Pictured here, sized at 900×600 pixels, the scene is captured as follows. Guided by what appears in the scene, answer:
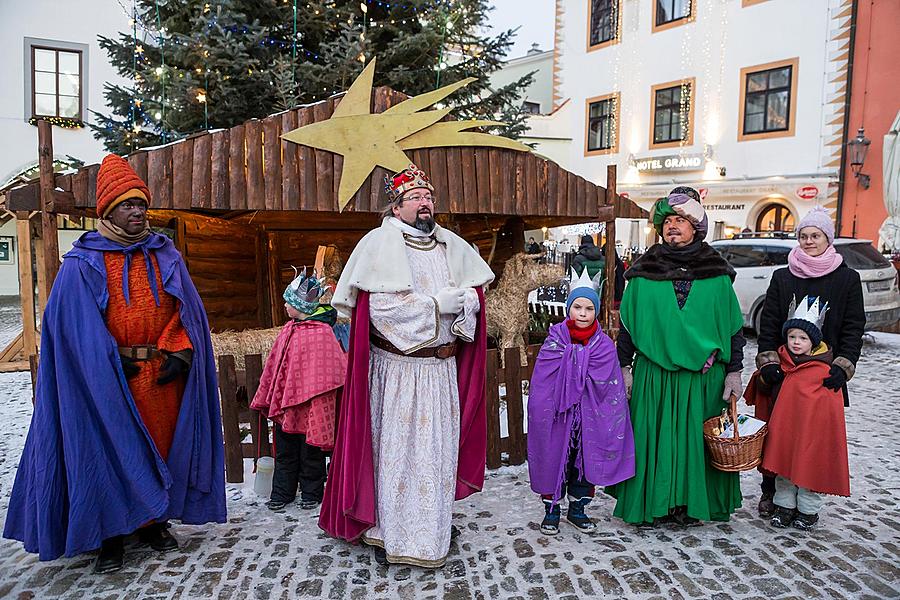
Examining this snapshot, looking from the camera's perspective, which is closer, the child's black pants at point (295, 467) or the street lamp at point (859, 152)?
the child's black pants at point (295, 467)

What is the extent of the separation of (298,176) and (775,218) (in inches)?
667

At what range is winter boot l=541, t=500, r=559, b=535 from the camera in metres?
3.72

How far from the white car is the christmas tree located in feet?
18.9

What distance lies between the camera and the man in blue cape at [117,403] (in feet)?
9.92

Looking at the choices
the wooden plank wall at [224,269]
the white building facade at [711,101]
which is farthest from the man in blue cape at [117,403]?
the white building facade at [711,101]

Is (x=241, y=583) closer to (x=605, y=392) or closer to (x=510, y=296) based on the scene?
(x=605, y=392)

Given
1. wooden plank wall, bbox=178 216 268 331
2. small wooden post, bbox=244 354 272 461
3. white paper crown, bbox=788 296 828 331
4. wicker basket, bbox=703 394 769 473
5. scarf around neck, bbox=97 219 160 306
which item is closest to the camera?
scarf around neck, bbox=97 219 160 306

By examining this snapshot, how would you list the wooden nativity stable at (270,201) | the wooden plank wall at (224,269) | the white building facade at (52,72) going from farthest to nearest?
1. the white building facade at (52,72)
2. the wooden plank wall at (224,269)
3. the wooden nativity stable at (270,201)

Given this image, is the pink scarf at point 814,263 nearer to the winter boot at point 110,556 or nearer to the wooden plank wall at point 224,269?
the winter boot at point 110,556

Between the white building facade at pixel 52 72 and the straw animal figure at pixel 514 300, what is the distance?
1142cm

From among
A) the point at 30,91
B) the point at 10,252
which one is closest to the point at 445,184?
the point at 30,91

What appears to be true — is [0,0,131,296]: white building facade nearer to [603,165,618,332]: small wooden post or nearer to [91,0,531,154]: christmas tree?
[91,0,531,154]: christmas tree

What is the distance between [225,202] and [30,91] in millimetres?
12480

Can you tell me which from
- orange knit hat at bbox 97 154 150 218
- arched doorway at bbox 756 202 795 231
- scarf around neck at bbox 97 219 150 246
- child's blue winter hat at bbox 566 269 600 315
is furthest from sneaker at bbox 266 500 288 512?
arched doorway at bbox 756 202 795 231
